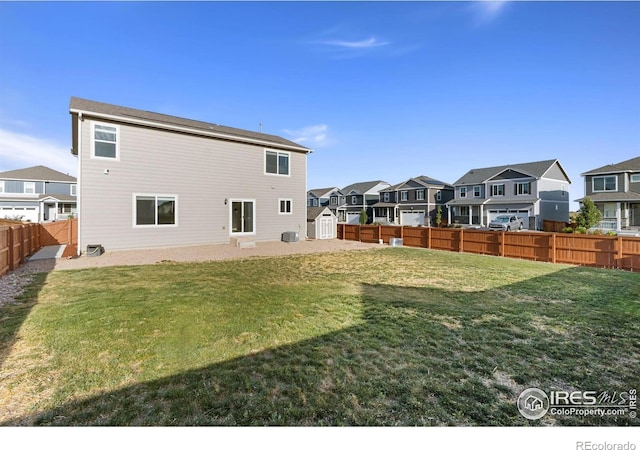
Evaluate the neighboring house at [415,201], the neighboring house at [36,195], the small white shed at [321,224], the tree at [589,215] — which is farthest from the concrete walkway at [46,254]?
the neighboring house at [415,201]

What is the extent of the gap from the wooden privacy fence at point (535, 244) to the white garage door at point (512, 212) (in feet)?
65.6

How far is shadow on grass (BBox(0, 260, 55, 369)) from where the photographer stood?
3715 millimetres

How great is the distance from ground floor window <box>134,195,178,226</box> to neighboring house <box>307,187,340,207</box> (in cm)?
4080

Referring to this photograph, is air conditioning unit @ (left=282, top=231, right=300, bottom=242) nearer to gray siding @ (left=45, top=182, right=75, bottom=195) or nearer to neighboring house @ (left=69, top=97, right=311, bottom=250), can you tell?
neighboring house @ (left=69, top=97, right=311, bottom=250)

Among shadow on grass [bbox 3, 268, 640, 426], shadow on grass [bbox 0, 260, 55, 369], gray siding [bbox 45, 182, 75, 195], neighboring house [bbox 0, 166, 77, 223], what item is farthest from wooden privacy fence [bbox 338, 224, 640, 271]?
gray siding [bbox 45, 182, 75, 195]

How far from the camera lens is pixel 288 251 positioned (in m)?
13.7


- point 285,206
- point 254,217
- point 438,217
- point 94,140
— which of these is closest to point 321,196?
point 438,217

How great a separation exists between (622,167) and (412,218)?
69.9 feet

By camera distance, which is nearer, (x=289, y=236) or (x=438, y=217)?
(x=289, y=236)

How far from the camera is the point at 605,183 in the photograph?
2850cm

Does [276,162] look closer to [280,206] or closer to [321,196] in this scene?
[280,206]

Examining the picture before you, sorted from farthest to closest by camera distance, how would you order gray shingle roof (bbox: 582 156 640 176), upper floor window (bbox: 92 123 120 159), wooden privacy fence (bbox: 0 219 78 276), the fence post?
gray shingle roof (bbox: 582 156 640 176), upper floor window (bbox: 92 123 120 159), the fence post, wooden privacy fence (bbox: 0 219 78 276)

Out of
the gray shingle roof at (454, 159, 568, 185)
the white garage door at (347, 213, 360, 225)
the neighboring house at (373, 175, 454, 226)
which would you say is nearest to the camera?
the gray shingle roof at (454, 159, 568, 185)

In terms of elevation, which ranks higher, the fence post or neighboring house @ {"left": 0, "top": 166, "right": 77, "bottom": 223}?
neighboring house @ {"left": 0, "top": 166, "right": 77, "bottom": 223}
